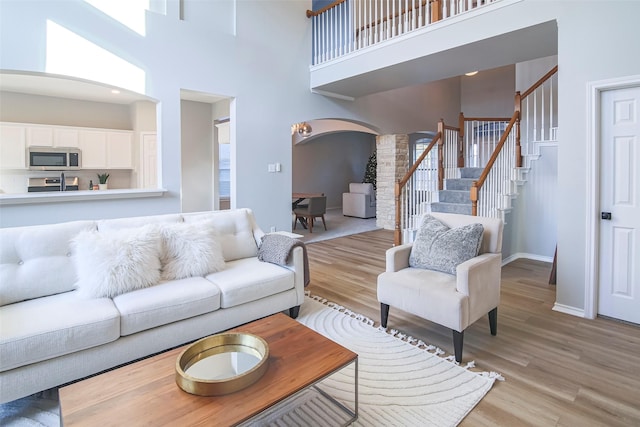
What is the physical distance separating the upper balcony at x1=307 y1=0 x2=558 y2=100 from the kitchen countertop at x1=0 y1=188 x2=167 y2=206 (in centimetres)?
339

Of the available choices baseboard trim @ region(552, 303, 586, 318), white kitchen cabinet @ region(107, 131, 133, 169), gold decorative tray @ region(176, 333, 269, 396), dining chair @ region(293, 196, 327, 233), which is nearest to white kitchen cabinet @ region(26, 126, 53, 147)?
white kitchen cabinet @ region(107, 131, 133, 169)

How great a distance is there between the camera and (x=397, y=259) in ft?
9.54

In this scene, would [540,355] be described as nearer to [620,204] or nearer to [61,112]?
[620,204]

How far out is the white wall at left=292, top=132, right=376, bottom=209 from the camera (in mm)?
11398

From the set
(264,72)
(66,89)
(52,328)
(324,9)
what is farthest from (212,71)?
(52,328)

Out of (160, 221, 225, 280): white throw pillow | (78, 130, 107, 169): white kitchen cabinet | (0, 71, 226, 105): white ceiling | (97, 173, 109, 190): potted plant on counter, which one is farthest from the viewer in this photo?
(97, 173, 109, 190): potted plant on counter

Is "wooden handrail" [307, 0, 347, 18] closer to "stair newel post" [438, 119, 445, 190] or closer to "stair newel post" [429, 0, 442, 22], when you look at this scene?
"stair newel post" [429, 0, 442, 22]

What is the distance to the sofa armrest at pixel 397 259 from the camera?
289 cm

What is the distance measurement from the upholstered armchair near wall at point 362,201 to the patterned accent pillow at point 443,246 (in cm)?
670

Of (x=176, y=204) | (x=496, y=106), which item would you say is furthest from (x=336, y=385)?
(x=496, y=106)

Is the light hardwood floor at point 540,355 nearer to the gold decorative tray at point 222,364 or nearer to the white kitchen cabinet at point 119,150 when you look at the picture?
the gold decorative tray at point 222,364

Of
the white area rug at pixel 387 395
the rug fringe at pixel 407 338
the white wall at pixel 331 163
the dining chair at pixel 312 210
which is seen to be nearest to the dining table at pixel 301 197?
the dining chair at pixel 312 210

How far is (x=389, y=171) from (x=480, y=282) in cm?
558

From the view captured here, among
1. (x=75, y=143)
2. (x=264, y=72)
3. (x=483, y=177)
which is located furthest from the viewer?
(x=75, y=143)
